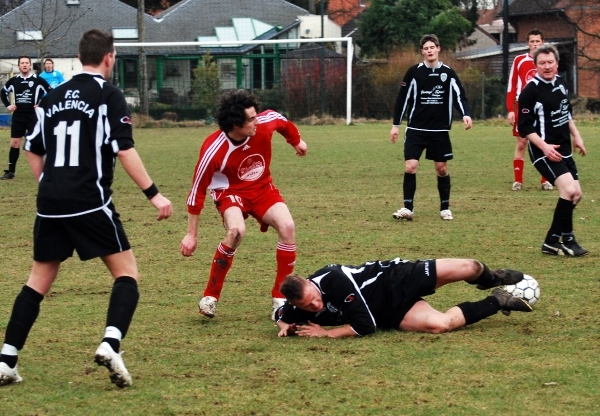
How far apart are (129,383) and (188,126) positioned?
86.8ft

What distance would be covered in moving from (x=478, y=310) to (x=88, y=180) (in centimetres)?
266

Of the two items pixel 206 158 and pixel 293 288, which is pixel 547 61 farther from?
pixel 293 288

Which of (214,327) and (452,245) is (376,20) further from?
(214,327)

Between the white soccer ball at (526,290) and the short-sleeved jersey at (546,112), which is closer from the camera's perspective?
the white soccer ball at (526,290)

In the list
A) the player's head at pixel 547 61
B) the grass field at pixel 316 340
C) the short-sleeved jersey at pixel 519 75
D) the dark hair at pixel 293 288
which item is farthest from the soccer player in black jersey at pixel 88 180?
the short-sleeved jersey at pixel 519 75

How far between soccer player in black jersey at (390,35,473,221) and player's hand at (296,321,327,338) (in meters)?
5.24

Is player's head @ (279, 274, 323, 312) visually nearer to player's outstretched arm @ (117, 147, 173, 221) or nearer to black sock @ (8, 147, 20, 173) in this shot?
player's outstretched arm @ (117, 147, 173, 221)

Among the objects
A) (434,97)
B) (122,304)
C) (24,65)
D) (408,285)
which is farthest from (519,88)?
(122,304)

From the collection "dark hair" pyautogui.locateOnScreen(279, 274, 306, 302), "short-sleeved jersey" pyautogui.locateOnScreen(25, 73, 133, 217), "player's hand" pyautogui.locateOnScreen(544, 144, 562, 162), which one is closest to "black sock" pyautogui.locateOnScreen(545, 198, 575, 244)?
"player's hand" pyautogui.locateOnScreen(544, 144, 562, 162)

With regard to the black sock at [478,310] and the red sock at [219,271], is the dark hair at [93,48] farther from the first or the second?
the black sock at [478,310]

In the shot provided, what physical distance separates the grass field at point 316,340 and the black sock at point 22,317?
0.25 meters

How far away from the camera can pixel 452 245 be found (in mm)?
9336

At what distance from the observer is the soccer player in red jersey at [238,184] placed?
640 centimetres

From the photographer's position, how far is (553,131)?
28.2 feet
